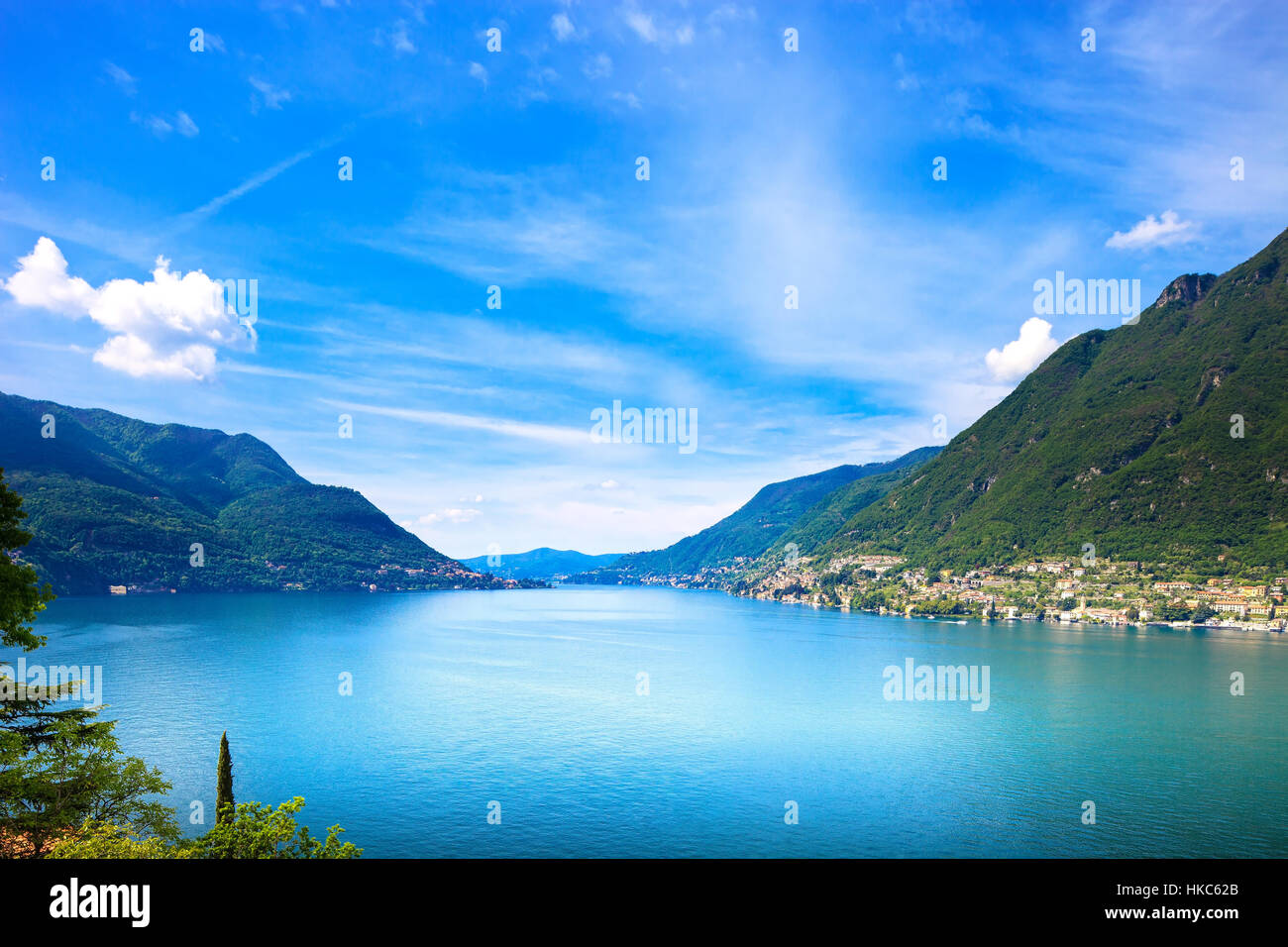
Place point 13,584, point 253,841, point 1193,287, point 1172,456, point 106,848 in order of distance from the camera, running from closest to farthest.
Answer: point 13,584 < point 106,848 < point 253,841 < point 1172,456 < point 1193,287

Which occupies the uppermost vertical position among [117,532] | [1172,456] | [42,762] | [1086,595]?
[1172,456]

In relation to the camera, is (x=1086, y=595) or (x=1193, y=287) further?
(x=1193, y=287)

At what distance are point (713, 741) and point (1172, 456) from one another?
15467cm

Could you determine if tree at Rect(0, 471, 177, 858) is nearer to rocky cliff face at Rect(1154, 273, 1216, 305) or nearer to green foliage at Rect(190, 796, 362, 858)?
green foliage at Rect(190, 796, 362, 858)

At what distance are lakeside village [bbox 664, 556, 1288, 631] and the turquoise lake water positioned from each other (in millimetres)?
15348

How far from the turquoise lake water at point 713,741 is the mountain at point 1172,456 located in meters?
46.2

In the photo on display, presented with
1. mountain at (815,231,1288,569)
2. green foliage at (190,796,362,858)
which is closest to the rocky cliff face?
mountain at (815,231,1288,569)

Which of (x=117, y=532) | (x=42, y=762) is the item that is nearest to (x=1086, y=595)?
(x=42, y=762)

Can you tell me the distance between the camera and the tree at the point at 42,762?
43.9 feet

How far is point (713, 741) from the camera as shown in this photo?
45938 millimetres

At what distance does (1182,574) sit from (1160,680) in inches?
2934

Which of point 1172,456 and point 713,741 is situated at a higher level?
point 1172,456

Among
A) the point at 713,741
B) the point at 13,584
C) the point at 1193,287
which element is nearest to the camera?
the point at 13,584

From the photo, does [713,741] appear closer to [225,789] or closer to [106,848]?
[225,789]
